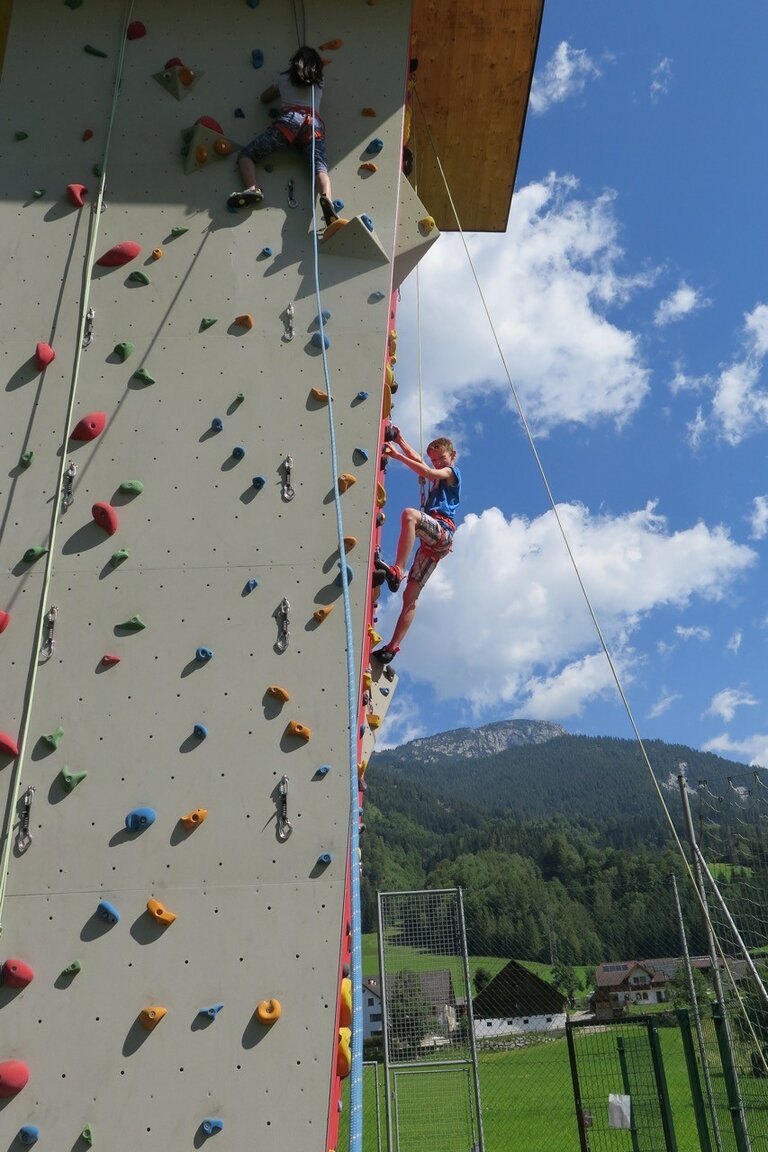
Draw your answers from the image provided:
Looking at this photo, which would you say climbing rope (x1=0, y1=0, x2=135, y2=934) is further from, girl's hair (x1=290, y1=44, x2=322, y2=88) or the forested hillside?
the forested hillside

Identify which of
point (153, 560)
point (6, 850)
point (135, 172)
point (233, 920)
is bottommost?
point (233, 920)

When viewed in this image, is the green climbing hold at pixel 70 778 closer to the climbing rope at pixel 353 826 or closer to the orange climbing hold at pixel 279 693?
the orange climbing hold at pixel 279 693

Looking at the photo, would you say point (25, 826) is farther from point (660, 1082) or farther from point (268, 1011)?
point (660, 1082)

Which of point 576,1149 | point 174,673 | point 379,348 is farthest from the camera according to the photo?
point 576,1149

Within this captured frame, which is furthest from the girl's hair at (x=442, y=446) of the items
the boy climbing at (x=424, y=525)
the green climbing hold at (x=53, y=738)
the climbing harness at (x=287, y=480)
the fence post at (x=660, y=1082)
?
the fence post at (x=660, y=1082)

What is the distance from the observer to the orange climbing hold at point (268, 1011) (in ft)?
8.98

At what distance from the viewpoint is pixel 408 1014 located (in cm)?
664

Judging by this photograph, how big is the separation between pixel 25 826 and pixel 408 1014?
4.59 meters

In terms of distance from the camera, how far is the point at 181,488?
141 inches

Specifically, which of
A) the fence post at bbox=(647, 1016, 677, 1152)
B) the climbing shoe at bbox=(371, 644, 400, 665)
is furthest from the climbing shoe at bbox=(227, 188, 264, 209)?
the fence post at bbox=(647, 1016, 677, 1152)

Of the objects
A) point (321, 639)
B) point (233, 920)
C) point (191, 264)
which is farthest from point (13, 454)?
point (233, 920)

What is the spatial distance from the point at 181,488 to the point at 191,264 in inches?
43.8

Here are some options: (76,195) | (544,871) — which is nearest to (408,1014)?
(76,195)

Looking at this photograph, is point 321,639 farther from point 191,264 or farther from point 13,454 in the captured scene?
point 191,264
